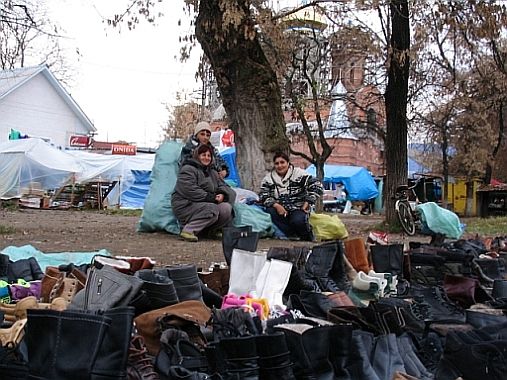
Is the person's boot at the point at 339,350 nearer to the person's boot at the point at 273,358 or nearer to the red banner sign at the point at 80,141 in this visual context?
the person's boot at the point at 273,358

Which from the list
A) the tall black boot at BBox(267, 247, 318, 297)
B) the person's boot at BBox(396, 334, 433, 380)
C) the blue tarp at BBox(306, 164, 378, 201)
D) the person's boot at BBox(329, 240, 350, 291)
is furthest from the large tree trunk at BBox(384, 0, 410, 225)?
the blue tarp at BBox(306, 164, 378, 201)

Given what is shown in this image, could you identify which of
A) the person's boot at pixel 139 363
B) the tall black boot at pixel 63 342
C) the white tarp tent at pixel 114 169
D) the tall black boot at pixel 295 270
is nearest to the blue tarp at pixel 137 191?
the white tarp tent at pixel 114 169

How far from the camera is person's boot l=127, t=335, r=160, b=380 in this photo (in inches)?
100

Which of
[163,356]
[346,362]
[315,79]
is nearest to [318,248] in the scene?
[346,362]

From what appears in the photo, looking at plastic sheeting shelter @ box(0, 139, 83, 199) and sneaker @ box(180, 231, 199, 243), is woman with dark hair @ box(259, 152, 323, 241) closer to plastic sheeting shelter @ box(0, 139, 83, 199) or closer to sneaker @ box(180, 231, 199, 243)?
sneaker @ box(180, 231, 199, 243)

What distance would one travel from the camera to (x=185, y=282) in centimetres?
347

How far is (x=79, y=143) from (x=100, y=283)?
38.6m

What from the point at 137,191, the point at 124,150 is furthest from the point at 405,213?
the point at 124,150

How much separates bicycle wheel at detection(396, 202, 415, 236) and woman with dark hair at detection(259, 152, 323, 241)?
331cm

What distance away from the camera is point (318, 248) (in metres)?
4.44

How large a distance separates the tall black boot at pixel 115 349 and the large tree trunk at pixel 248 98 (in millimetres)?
8245

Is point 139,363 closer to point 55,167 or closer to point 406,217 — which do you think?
point 406,217

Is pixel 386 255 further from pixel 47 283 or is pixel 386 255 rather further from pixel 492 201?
pixel 492 201

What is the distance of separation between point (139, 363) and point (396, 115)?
33.4 feet
